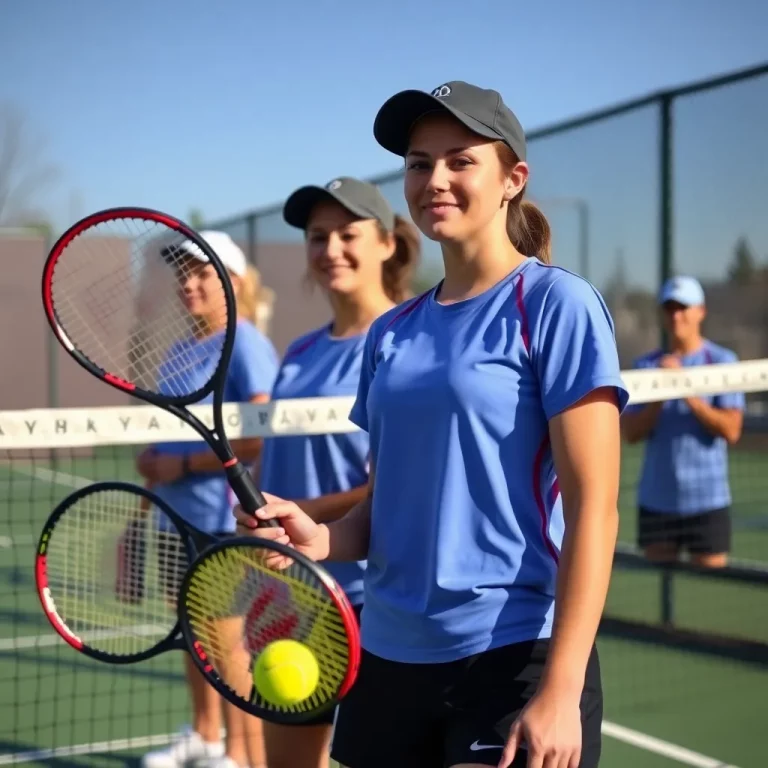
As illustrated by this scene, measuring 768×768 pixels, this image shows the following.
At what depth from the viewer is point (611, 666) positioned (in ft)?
16.5

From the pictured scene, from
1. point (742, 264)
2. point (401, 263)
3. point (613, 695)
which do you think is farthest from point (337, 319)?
point (742, 264)

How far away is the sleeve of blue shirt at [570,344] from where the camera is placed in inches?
61.3

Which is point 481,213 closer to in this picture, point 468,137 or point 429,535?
point 468,137

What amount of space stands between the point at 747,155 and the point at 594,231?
1.63 metres

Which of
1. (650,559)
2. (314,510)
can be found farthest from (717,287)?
(314,510)

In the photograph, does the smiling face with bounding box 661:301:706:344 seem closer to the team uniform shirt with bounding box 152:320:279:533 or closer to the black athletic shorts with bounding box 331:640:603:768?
the team uniform shirt with bounding box 152:320:279:533

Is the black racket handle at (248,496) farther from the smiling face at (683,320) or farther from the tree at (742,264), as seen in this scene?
the tree at (742,264)

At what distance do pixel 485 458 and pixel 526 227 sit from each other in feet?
1.55

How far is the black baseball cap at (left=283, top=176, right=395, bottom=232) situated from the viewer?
2.83m

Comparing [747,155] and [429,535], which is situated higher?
[747,155]

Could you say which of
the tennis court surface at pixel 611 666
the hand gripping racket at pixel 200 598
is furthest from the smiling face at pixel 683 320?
the hand gripping racket at pixel 200 598

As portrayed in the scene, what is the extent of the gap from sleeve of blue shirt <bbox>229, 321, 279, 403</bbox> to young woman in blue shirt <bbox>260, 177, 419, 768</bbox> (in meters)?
0.28

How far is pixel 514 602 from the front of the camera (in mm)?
1663

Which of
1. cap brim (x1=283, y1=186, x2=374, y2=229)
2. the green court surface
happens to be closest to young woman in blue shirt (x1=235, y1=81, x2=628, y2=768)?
cap brim (x1=283, y1=186, x2=374, y2=229)
